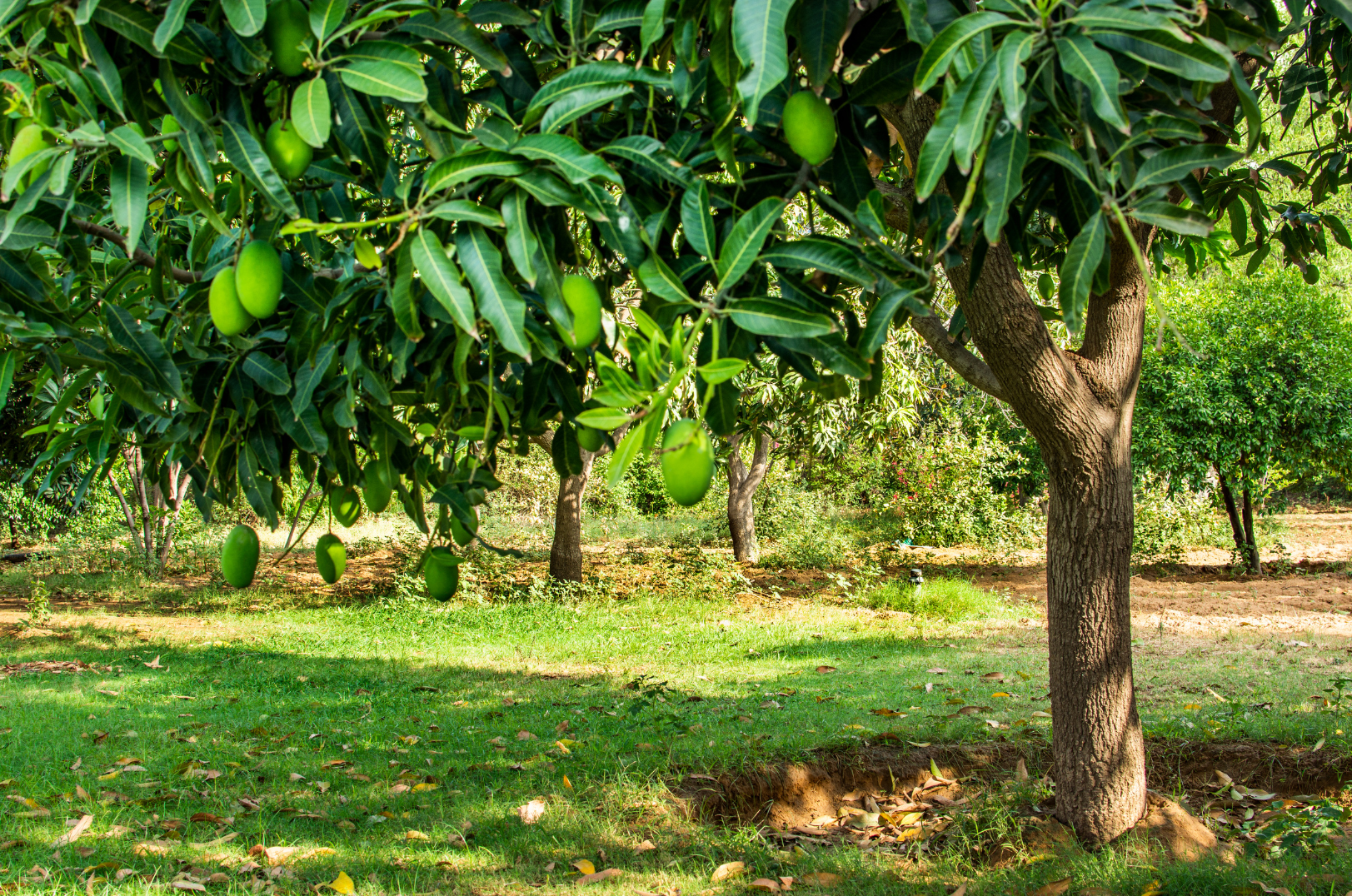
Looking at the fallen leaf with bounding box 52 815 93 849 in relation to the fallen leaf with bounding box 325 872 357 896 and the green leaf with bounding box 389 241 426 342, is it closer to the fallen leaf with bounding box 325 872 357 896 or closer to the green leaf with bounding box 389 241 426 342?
the fallen leaf with bounding box 325 872 357 896

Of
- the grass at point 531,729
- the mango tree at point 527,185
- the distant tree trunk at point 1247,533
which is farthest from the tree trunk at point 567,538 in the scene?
the mango tree at point 527,185

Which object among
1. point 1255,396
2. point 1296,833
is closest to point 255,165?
point 1296,833

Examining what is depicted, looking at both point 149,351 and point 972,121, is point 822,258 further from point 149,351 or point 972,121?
point 149,351

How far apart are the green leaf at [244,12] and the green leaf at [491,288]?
0.36 m

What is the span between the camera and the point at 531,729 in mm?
4980

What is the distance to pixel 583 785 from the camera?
393 centimetres

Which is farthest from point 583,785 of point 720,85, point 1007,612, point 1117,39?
point 1007,612

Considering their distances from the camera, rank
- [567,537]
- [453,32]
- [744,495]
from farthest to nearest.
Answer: [744,495], [567,537], [453,32]

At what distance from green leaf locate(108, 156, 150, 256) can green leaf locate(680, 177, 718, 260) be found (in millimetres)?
717

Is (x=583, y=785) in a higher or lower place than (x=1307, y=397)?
lower

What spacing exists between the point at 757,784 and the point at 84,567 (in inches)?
466

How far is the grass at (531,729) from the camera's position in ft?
10.3

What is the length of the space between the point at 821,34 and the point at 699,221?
0.28 metres

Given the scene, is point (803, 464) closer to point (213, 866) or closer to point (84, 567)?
point (84, 567)
